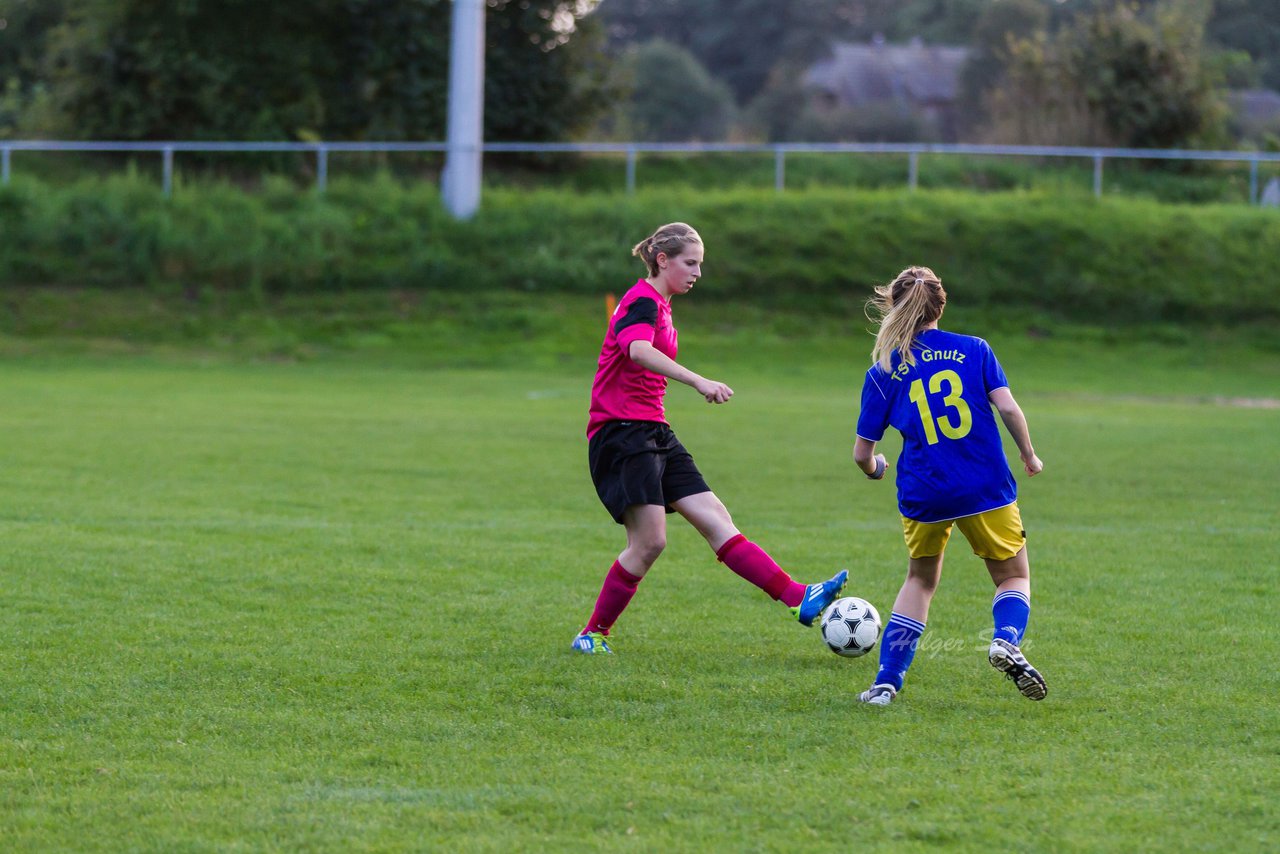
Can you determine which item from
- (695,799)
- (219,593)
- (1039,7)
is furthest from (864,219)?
(1039,7)

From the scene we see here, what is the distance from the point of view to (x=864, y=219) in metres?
25.7

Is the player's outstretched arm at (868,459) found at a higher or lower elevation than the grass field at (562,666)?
higher

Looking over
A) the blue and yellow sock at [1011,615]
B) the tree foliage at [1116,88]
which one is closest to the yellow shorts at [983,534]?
the blue and yellow sock at [1011,615]

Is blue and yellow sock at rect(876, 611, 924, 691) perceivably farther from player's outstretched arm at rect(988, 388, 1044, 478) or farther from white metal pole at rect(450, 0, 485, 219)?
white metal pole at rect(450, 0, 485, 219)

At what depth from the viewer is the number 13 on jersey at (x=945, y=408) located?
17.0 ft

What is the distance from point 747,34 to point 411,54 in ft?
135

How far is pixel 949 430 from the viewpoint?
5203 mm

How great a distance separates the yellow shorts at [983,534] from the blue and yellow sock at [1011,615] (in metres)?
0.14

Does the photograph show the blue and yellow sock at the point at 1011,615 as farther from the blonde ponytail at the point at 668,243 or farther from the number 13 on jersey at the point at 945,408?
the blonde ponytail at the point at 668,243

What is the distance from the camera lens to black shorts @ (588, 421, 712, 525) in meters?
5.89

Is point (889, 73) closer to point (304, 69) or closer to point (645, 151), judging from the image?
point (645, 151)

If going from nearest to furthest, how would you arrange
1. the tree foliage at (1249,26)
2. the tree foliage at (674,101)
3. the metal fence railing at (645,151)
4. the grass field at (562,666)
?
1. the grass field at (562,666)
2. the metal fence railing at (645,151)
3. the tree foliage at (1249,26)
4. the tree foliage at (674,101)

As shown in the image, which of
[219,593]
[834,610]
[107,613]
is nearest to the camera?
[834,610]

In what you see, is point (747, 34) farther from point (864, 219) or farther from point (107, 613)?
point (107, 613)
